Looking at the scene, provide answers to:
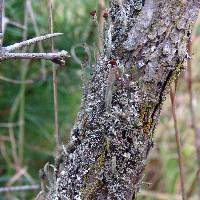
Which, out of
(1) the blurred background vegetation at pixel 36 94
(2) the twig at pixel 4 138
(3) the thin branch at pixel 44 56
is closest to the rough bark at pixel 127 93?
(3) the thin branch at pixel 44 56

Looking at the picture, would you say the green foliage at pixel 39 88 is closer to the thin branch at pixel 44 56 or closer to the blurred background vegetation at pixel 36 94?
the blurred background vegetation at pixel 36 94

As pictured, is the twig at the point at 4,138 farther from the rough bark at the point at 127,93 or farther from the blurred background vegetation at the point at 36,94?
the rough bark at the point at 127,93

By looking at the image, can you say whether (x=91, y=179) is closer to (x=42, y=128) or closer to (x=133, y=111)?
(x=133, y=111)

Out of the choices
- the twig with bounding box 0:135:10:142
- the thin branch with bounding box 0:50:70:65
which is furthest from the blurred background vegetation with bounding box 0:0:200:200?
the thin branch with bounding box 0:50:70:65

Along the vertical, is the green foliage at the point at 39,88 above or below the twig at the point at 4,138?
above

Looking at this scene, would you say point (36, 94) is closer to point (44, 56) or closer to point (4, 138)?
point (4, 138)

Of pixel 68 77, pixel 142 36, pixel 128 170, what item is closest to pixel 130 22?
pixel 142 36

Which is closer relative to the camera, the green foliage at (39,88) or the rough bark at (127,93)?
the rough bark at (127,93)

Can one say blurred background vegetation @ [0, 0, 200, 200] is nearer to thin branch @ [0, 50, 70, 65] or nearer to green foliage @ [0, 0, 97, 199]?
green foliage @ [0, 0, 97, 199]
